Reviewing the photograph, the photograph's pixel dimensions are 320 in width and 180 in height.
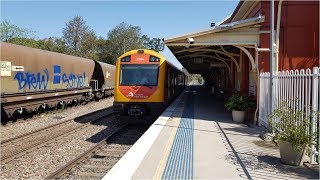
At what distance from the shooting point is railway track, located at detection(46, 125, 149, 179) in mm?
8078

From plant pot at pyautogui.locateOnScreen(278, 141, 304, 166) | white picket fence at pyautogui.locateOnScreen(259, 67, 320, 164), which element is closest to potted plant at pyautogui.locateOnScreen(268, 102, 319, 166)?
plant pot at pyautogui.locateOnScreen(278, 141, 304, 166)

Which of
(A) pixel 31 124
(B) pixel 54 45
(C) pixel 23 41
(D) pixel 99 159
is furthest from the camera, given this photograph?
(B) pixel 54 45

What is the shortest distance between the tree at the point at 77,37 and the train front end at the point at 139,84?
64586 mm

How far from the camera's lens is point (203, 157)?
7.16m

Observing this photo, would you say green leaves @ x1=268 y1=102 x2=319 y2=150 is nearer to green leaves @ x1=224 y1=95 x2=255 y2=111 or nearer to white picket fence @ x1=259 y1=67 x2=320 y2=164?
white picket fence @ x1=259 y1=67 x2=320 y2=164

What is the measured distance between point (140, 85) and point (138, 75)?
46cm

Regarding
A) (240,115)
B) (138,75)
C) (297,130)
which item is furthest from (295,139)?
(138,75)

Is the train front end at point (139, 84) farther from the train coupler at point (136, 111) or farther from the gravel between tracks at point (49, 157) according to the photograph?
the gravel between tracks at point (49, 157)

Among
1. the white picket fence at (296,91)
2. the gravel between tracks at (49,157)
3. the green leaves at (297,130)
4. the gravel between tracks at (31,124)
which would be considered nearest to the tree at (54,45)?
the gravel between tracks at (31,124)

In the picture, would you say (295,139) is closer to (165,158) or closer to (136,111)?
(165,158)

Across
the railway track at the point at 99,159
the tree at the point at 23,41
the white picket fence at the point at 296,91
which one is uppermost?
the tree at the point at 23,41

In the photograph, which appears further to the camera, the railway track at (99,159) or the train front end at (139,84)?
the train front end at (139,84)

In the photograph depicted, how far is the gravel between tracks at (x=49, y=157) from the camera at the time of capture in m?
8.18

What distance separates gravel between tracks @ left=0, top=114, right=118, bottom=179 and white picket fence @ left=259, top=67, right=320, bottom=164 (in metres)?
5.29
